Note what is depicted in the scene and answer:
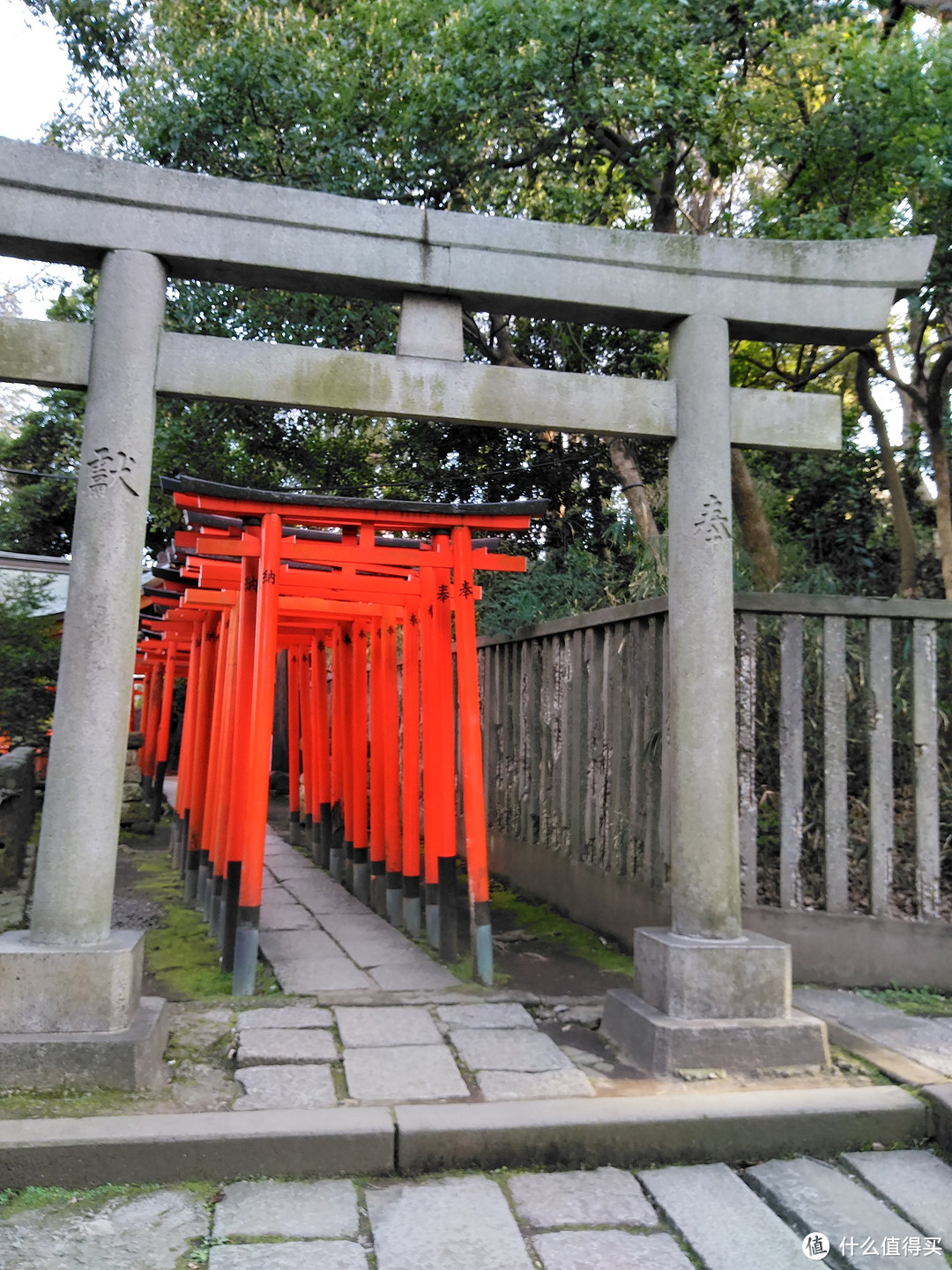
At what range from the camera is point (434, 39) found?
8508 millimetres

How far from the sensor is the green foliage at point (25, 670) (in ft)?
37.9

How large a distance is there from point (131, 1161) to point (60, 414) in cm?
1324

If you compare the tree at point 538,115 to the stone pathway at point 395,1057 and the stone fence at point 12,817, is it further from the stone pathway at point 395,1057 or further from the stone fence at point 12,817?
the stone pathway at point 395,1057

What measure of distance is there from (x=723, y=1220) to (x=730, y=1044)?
1.03m

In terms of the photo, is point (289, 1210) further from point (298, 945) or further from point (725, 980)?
point (298, 945)

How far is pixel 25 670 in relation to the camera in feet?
38.8

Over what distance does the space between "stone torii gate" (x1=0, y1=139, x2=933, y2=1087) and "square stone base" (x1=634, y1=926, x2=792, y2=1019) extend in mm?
11

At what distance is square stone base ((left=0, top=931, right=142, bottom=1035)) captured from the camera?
374cm

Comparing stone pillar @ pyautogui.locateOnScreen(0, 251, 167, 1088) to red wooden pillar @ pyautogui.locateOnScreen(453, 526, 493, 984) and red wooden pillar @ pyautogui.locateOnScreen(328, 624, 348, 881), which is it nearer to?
red wooden pillar @ pyautogui.locateOnScreen(453, 526, 493, 984)

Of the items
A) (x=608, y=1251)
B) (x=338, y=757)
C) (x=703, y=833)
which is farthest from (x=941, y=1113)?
(x=338, y=757)

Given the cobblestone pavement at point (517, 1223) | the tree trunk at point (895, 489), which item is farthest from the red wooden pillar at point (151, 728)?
the cobblestone pavement at point (517, 1223)

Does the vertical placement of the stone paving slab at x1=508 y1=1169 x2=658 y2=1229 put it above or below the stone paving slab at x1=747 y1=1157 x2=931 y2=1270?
below

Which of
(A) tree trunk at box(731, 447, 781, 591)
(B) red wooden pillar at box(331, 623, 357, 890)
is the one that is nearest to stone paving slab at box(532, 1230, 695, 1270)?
(B) red wooden pillar at box(331, 623, 357, 890)

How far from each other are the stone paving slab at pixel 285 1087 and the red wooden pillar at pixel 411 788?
2.65 m
